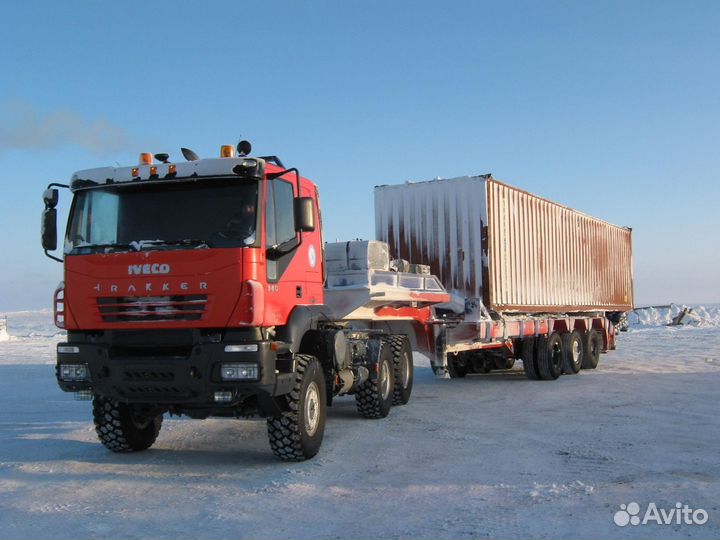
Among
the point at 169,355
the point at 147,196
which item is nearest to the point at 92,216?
the point at 147,196

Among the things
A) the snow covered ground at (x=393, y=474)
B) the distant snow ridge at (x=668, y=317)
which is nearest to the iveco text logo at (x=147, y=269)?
the snow covered ground at (x=393, y=474)

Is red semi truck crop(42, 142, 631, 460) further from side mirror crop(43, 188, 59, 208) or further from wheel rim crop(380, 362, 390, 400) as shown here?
wheel rim crop(380, 362, 390, 400)

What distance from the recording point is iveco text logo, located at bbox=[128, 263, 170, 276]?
6500 mm

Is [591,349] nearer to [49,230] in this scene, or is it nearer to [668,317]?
[49,230]

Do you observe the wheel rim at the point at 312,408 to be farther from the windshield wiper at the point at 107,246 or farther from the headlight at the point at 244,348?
the windshield wiper at the point at 107,246

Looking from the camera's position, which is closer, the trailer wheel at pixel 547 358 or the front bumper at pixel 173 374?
the front bumper at pixel 173 374

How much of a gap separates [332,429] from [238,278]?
11.6ft

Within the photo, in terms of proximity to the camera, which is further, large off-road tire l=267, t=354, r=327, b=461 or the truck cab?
large off-road tire l=267, t=354, r=327, b=461

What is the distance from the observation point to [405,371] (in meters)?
11.2

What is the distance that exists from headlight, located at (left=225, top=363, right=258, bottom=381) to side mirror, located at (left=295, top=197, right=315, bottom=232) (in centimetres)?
136

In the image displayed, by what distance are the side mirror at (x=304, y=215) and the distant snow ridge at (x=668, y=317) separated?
35920 mm

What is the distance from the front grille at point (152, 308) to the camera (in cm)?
648

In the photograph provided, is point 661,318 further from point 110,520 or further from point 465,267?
point 110,520

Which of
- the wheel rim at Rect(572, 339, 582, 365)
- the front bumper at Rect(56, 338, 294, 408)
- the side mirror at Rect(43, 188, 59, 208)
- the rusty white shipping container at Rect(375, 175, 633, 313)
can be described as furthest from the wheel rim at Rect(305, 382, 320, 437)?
the wheel rim at Rect(572, 339, 582, 365)
